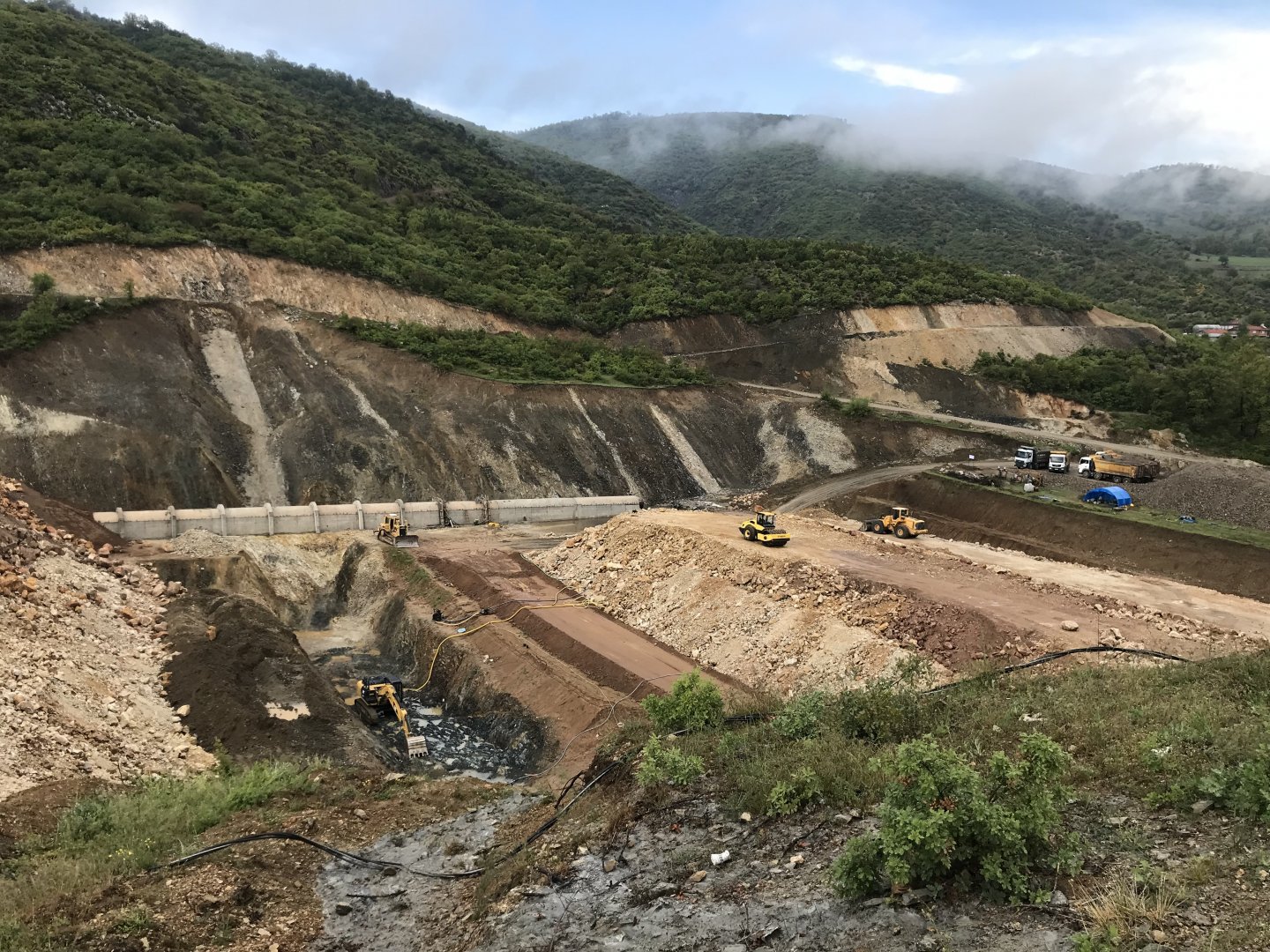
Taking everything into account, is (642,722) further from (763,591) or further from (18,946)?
(763,591)

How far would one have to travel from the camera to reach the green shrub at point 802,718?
33.8ft

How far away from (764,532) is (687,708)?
18.1 m

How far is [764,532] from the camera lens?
97.1 feet

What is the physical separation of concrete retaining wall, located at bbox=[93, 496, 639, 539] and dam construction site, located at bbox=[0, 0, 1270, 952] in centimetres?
19

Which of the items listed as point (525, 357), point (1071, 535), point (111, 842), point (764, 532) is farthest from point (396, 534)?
point (1071, 535)

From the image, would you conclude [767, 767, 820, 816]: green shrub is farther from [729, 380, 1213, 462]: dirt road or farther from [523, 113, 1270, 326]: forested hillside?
[523, 113, 1270, 326]: forested hillside

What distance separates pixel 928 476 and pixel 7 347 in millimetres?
43443

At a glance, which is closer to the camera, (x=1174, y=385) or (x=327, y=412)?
(x=327, y=412)

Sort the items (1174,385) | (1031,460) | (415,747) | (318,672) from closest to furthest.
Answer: (415,747) < (318,672) < (1031,460) < (1174,385)

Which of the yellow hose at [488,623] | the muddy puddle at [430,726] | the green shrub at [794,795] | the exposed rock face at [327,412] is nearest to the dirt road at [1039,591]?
the yellow hose at [488,623]

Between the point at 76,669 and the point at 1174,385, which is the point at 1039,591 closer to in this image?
the point at 76,669

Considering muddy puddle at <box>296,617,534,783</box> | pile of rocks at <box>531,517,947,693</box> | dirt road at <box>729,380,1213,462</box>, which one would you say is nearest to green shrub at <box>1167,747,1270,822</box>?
pile of rocks at <box>531,517,947,693</box>

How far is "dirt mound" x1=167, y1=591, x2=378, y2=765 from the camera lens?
17406mm

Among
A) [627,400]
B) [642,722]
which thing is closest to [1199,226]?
[627,400]
